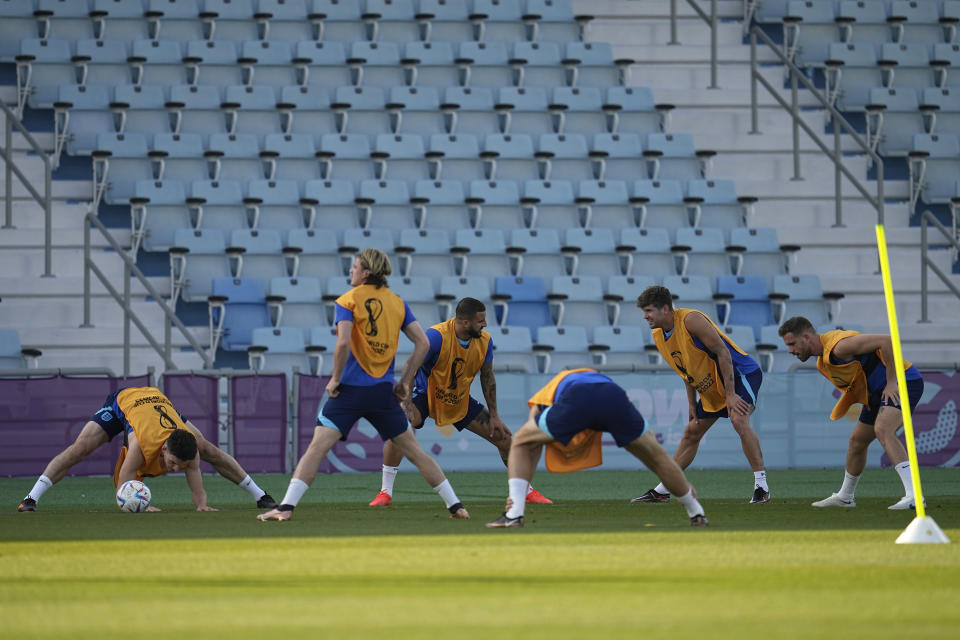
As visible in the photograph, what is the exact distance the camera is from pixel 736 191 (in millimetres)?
24969

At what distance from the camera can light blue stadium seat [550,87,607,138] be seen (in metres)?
25.4

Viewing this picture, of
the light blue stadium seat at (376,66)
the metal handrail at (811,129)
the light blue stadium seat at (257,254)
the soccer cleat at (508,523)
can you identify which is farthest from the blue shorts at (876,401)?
the light blue stadium seat at (376,66)

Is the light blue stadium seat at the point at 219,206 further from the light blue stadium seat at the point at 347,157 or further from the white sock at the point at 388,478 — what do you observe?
the white sock at the point at 388,478

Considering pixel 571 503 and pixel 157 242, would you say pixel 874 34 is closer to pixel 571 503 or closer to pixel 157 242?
pixel 157 242

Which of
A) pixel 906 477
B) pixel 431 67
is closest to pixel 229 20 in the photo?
pixel 431 67

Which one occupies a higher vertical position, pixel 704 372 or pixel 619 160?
pixel 619 160

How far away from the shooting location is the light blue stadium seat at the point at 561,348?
69.7ft

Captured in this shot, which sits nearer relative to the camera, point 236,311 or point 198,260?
point 236,311

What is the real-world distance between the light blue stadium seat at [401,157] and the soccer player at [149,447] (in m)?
11.8

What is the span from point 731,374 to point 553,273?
10147 mm

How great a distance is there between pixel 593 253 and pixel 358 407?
1289 cm

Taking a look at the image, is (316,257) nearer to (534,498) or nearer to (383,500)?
(383,500)

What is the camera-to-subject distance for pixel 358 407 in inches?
426

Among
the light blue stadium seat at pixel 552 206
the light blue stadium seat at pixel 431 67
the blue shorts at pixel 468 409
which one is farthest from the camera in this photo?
the light blue stadium seat at pixel 431 67
